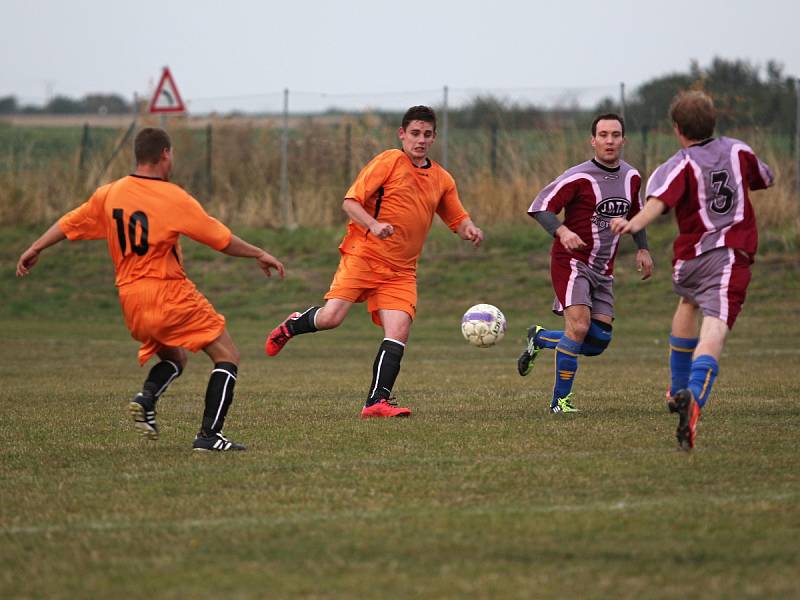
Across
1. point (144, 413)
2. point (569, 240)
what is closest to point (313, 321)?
point (569, 240)

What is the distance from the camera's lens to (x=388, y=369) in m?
8.75

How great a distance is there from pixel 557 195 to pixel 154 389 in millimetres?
3229

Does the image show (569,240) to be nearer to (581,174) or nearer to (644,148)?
(581,174)

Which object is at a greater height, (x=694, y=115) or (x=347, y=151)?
(x=694, y=115)

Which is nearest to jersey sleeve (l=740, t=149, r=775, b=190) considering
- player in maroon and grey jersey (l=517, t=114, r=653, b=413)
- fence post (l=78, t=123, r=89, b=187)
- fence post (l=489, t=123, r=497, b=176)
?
player in maroon and grey jersey (l=517, t=114, r=653, b=413)

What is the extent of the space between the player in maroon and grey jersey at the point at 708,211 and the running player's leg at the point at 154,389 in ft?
8.46

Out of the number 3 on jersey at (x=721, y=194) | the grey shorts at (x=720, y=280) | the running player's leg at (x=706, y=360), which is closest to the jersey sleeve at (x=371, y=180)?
the grey shorts at (x=720, y=280)

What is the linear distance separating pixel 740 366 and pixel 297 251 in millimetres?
11667

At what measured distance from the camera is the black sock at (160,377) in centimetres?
701

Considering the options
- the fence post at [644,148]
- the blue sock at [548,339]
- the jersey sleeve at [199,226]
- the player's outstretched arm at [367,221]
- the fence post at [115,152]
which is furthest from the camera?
the fence post at [115,152]

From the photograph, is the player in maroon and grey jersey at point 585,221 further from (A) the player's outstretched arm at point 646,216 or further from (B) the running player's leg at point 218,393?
(B) the running player's leg at point 218,393

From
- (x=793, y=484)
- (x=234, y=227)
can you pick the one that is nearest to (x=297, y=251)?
(x=234, y=227)

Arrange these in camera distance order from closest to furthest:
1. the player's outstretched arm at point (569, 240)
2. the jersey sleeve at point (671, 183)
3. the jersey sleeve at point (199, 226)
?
the jersey sleeve at point (199, 226) → the jersey sleeve at point (671, 183) → the player's outstretched arm at point (569, 240)

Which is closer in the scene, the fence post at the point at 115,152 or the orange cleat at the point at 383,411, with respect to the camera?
the orange cleat at the point at 383,411
